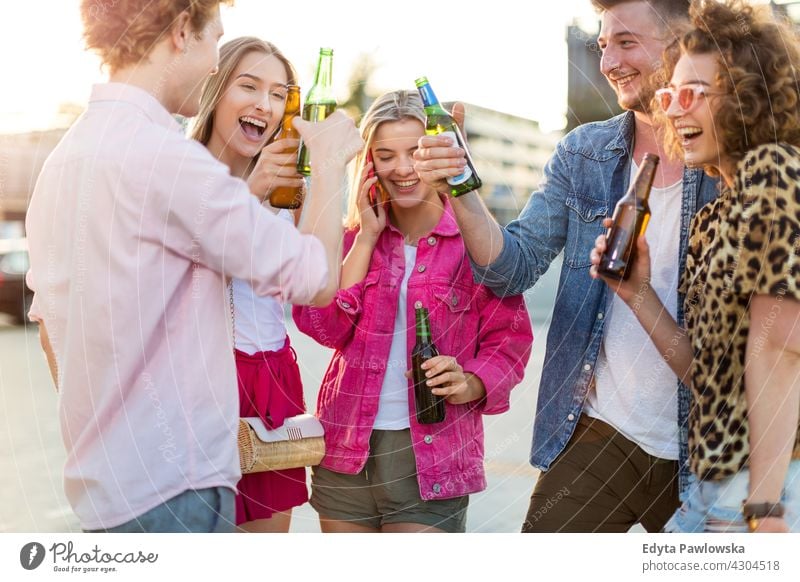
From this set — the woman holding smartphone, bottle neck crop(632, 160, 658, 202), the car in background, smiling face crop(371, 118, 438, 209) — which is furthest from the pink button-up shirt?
the car in background

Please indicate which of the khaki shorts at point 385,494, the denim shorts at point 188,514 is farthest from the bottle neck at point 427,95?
the denim shorts at point 188,514

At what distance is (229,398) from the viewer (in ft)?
6.87

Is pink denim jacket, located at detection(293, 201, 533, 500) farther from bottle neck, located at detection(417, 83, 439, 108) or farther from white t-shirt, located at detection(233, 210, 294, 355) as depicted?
bottle neck, located at detection(417, 83, 439, 108)

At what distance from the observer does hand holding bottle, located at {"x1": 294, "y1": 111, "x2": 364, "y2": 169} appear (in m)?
2.14

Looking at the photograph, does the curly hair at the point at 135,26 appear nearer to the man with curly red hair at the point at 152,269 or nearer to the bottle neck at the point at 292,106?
the man with curly red hair at the point at 152,269

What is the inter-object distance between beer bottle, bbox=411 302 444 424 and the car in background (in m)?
2.31

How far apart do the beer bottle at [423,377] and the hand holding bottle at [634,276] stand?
53 cm

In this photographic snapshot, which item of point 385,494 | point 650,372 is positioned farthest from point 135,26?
point 650,372

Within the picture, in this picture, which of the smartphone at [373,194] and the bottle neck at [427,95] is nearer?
the bottle neck at [427,95]

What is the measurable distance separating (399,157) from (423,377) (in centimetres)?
63

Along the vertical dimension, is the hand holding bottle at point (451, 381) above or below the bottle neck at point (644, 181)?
below

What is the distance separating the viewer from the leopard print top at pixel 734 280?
7.08 ft
